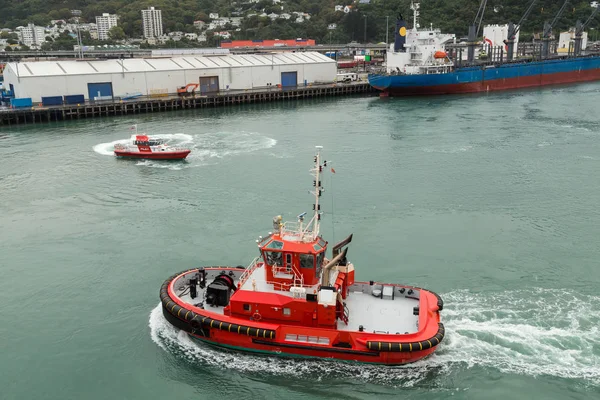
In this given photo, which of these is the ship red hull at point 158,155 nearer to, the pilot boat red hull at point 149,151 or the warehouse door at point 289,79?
the pilot boat red hull at point 149,151

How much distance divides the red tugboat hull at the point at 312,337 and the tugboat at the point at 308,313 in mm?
28

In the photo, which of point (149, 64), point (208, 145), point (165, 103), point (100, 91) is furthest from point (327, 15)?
point (208, 145)

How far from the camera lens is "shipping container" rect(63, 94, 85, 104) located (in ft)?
206

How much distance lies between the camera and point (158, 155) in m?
40.4

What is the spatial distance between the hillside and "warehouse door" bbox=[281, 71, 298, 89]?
213ft

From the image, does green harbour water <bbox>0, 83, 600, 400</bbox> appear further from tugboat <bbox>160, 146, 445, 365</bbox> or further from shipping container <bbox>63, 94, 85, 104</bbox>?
shipping container <bbox>63, 94, 85, 104</bbox>

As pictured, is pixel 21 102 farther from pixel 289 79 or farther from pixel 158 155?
pixel 289 79

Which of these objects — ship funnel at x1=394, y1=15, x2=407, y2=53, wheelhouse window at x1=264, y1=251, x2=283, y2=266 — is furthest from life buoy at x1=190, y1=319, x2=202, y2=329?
ship funnel at x1=394, y1=15, x2=407, y2=53

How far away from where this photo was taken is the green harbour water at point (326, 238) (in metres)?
16.0

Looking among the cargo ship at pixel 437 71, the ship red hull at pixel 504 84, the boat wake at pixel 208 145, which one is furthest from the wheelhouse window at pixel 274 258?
the ship red hull at pixel 504 84

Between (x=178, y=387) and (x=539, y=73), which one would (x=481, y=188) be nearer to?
(x=178, y=387)

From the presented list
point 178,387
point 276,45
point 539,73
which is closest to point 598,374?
point 178,387

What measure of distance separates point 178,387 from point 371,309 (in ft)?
20.1

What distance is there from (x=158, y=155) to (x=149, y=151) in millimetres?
781
